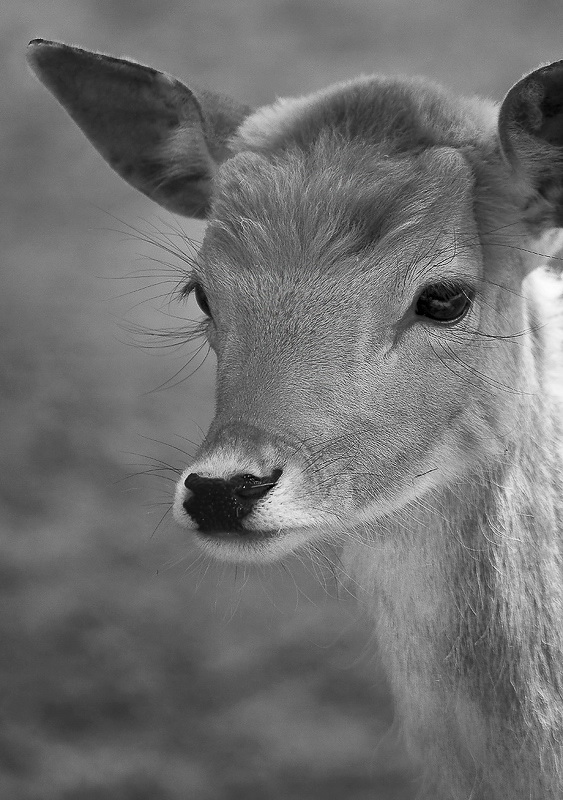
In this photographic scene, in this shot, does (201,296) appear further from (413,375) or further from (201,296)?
(413,375)

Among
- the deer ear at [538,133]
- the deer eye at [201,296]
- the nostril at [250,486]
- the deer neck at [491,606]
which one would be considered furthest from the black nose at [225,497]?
the deer ear at [538,133]

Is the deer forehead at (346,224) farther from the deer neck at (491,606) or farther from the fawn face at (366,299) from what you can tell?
the deer neck at (491,606)

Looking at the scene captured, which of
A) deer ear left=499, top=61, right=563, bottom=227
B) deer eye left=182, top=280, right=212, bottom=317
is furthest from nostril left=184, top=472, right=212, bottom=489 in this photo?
deer ear left=499, top=61, right=563, bottom=227

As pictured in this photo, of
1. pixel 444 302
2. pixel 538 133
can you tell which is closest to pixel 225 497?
pixel 444 302

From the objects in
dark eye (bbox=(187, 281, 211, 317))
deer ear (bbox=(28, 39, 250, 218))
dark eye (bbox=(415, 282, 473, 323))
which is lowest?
dark eye (bbox=(187, 281, 211, 317))

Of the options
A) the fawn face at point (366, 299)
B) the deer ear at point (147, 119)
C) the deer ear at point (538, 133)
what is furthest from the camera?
the deer ear at point (147, 119)

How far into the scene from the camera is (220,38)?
Answer: 7035mm

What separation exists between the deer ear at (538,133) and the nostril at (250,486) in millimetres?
1196

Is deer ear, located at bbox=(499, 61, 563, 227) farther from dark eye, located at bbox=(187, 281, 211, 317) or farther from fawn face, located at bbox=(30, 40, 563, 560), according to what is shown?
dark eye, located at bbox=(187, 281, 211, 317)

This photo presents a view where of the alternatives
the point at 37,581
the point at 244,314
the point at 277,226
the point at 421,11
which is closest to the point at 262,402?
the point at 244,314

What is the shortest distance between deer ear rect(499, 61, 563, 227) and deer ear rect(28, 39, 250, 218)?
0.97 metres

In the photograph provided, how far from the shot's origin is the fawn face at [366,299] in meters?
2.75

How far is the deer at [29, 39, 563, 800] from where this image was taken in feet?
9.29

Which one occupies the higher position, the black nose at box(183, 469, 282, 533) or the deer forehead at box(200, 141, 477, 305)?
the deer forehead at box(200, 141, 477, 305)
